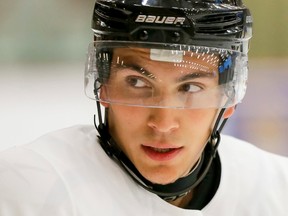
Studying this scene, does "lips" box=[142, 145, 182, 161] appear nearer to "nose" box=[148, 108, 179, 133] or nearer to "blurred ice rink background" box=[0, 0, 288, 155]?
"nose" box=[148, 108, 179, 133]

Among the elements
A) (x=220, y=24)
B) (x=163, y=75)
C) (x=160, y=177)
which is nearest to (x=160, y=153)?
(x=160, y=177)

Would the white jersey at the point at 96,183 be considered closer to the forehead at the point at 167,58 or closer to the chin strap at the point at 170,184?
the chin strap at the point at 170,184

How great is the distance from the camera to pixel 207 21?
1.21m

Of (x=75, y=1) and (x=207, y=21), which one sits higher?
(x=207, y=21)

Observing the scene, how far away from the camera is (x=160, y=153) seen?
1233 millimetres

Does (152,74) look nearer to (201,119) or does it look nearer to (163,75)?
(163,75)

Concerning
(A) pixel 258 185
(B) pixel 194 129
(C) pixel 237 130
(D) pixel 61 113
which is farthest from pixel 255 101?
(B) pixel 194 129

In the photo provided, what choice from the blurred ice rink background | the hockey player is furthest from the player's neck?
the blurred ice rink background

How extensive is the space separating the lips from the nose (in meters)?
0.05

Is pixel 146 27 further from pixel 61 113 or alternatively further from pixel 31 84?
pixel 31 84

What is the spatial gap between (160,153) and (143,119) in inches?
2.8

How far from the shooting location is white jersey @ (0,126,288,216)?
44.4 inches

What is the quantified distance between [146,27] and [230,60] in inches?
7.5

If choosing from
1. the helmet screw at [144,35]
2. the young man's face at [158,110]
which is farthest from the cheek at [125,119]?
the helmet screw at [144,35]
